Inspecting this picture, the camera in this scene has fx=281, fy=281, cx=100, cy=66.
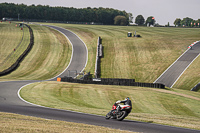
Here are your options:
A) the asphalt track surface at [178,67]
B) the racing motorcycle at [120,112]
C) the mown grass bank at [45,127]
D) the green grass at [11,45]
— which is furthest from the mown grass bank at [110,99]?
the green grass at [11,45]

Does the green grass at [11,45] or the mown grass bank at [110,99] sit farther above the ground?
the green grass at [11,45]

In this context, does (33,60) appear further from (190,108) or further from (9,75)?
(190,108)

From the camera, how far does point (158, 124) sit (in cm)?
1897

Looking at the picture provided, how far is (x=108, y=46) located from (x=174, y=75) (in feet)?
93.4

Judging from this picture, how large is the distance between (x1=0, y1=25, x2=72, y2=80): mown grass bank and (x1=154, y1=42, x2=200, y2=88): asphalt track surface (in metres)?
22.5

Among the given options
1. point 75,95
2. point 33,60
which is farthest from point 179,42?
point 75,95

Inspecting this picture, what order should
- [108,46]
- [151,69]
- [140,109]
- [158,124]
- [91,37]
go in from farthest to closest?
[91,37] → [108,46] → [151,69] → [140,109] → [158,124]

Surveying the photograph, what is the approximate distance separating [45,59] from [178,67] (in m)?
32.1

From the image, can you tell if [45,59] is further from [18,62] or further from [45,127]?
[45,127]

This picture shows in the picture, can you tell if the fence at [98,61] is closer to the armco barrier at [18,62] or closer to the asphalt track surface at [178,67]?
the asphalt track surface at [178,67]

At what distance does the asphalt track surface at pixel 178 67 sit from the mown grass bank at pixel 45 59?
73.9 ft

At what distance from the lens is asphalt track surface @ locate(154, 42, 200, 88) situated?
52.8 metres

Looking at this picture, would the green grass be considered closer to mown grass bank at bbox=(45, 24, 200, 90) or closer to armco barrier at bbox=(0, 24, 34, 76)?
armco barrier at bbox=(0, 24, 34, 76)

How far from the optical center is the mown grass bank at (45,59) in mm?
58184
